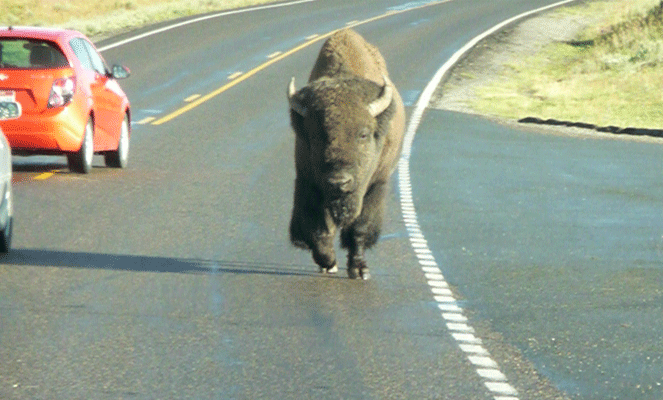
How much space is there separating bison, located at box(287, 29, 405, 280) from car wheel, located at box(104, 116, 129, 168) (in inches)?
298

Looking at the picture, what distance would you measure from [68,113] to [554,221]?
579cm

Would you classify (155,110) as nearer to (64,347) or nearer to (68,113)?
(68,113)

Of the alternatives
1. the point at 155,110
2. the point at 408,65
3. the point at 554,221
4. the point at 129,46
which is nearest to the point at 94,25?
the point at 129,46

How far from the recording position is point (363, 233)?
1117 cm

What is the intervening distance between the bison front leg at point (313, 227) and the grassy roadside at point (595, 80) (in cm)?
1918

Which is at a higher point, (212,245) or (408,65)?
(212,245)

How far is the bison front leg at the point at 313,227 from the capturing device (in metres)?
10.8

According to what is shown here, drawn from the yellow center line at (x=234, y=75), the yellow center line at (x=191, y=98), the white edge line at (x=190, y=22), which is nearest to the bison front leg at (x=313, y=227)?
the yellow center line at (x=191, y=98)

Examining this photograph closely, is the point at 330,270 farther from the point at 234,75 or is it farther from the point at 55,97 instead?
the point at 234,75

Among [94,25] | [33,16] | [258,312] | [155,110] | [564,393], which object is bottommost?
[33,16]

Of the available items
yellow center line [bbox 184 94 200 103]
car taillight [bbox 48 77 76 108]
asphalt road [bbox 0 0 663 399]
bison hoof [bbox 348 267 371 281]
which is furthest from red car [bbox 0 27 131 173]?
yellow center line [bbox 184 94 200 103]

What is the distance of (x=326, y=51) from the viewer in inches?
487

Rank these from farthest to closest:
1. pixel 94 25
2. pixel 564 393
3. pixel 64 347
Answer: pixel 94 25 < pixel 64 347 < pixel 564 393

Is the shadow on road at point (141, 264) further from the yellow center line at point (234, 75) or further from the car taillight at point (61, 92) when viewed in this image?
the yellow center line at point (234, 75)
